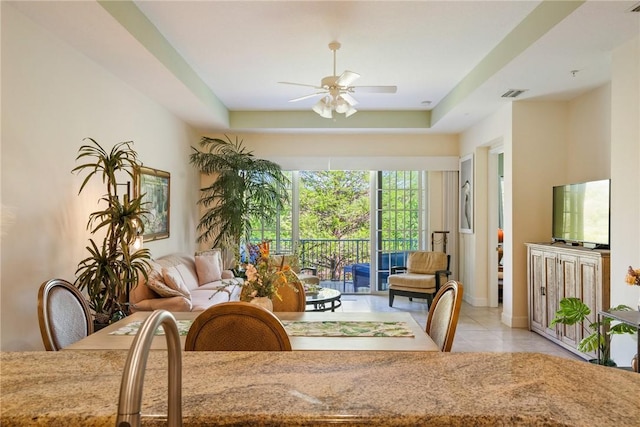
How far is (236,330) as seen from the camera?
60.9 inches

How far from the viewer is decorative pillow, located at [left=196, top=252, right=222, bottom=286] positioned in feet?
18.2

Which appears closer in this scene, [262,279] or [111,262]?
[262,279]

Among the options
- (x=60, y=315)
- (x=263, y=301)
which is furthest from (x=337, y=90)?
(x=60, y=315)

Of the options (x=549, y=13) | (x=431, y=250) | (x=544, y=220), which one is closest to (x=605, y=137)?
(x=544, y=220)

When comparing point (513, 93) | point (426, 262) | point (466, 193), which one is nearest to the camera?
point (513, 93)

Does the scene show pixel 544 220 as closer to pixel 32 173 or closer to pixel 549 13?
pixel 549 13

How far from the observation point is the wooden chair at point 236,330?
60.2 inches

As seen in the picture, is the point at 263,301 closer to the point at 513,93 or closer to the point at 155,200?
the point at 155,200

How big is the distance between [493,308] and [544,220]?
1.67 metres

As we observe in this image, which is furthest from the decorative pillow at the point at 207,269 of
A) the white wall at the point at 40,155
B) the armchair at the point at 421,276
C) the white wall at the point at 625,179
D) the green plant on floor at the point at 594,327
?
the white wall at the point at 625,179

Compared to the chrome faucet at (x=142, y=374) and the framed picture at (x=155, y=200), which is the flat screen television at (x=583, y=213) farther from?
the framed picture at (x=155, y=200)

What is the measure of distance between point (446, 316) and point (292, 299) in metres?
1.13

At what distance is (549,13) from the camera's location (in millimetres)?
3041

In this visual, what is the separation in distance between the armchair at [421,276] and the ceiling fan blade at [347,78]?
331 centimetres
